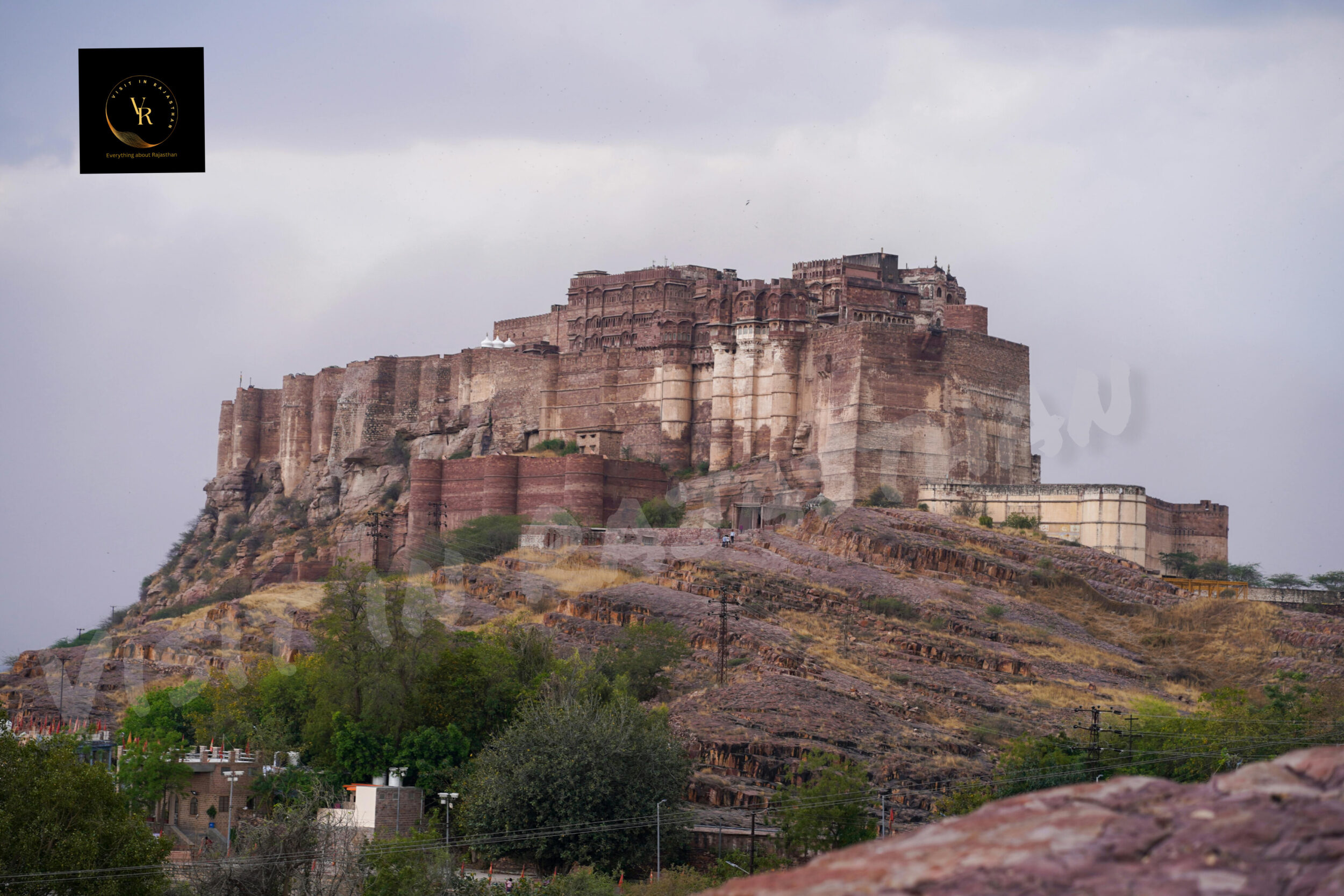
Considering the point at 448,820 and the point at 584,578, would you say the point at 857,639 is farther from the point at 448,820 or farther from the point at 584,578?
the point at 448,820

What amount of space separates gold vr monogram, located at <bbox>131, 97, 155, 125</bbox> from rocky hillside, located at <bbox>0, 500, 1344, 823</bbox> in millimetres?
22889

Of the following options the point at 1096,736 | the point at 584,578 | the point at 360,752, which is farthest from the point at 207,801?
the point at 584,578

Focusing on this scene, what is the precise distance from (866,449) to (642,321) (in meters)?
17.1

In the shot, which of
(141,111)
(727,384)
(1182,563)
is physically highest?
(141,111)

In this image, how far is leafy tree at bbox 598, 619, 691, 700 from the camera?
43.7 metres

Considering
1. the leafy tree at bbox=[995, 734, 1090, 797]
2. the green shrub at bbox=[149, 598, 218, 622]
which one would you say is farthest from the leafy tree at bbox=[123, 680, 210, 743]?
the green shrub at bbox=[149, 598, 218, 622]

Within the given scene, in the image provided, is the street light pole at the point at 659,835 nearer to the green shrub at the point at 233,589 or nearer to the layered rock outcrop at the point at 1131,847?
the layered rock outcrop at the point at 1131,847

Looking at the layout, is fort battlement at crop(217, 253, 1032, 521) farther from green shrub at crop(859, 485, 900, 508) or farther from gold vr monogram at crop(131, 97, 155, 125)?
gold vr monogram at crop(131, 97, 155, 125)

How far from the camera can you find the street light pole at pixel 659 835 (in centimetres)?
3189

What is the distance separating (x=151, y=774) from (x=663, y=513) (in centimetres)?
3134

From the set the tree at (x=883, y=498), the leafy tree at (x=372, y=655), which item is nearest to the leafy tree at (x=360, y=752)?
the leafy tree at (x=372, y=655)

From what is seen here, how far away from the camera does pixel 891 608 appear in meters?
49.8

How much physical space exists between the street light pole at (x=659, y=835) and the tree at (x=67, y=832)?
942 centimetres

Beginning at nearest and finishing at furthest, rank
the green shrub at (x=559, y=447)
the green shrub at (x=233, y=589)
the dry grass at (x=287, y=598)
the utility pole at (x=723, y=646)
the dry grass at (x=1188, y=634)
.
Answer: the utility pole at (x=723, y=646) < the dry grass at (x=1188, y=634) < the dry grass at (x=287, y=598) < the green shrub at (x=559, y=447) < the green shrub at (x=233, y=589)
